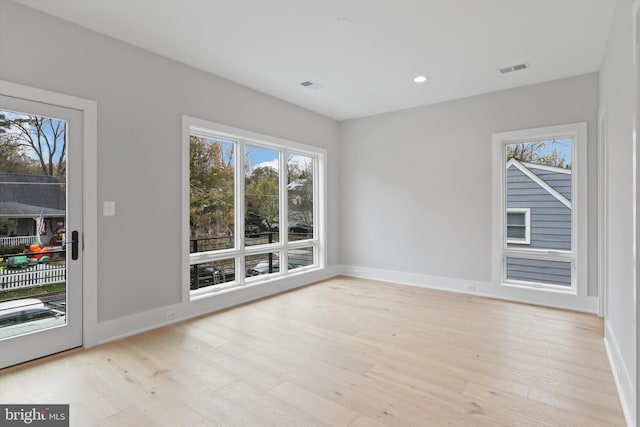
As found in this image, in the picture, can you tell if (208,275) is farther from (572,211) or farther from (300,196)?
(572,211)

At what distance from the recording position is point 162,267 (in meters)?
3.54

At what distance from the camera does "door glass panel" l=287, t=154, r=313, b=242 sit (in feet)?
17.7

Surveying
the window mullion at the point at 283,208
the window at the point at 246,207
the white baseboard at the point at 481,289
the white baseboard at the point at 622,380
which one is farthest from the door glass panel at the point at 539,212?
the window mullion at the point at 283,208

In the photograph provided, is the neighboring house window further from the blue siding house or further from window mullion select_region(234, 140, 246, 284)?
window mullion select_region(234, 140, 246, 284)

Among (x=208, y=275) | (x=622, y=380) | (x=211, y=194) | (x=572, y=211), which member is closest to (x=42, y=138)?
(x=211, y=194)

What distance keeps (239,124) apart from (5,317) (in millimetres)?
2989

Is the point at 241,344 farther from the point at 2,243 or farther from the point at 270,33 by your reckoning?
the point at 270,33

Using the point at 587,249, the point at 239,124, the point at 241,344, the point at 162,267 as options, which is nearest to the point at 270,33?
the point at 239,124

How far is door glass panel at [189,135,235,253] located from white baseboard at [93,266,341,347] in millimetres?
622

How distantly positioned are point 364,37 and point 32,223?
129 inches

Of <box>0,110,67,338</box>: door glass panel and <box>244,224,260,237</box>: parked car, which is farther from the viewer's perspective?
<box>244,224,260,237</box>: parked car

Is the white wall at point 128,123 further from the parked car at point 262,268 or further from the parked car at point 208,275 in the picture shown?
the parked car at point 262,268

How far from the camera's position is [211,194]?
4.16 meters

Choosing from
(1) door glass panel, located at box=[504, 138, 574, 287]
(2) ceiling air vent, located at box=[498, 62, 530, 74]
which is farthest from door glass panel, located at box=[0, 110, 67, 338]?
(1) door glass panel, located at box=[504, 138, 574, 287]
